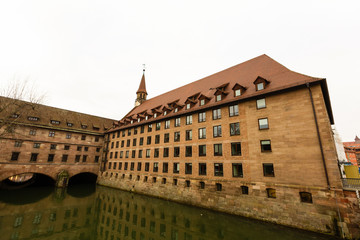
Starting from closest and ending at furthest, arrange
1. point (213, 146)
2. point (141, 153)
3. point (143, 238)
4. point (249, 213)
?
point (143, 238)
point (249, 213)
point (213, 146)
point (141, 153)

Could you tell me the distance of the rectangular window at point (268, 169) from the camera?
650 inches

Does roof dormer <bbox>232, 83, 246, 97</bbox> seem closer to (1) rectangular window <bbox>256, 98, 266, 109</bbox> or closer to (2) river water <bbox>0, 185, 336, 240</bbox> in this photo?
(1) rectangular window <bbox>256, 98, 266, 109</bbox>

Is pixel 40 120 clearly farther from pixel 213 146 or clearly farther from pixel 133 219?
pixel 213 146

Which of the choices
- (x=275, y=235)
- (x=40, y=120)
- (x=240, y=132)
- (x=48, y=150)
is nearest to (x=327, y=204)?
(x=275, y=235)

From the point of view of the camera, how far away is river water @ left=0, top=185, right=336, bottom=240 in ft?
41.8

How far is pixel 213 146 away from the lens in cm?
2133

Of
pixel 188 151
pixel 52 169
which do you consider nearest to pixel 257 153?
pixel 188 151

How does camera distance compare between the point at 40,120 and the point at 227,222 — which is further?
the point at 40,120

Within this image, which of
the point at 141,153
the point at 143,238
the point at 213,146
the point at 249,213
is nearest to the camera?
the point at 143,238

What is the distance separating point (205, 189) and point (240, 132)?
791 centimetres

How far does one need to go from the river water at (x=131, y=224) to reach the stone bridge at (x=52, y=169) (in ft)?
50.9

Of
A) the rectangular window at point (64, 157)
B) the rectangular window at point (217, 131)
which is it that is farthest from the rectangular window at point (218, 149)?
the rectangular window at point (64, 157)

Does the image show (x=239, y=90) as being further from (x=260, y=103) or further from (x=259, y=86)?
(x=260, y=103)

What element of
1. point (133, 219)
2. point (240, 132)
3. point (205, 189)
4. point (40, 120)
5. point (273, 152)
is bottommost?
point (133, 219)
